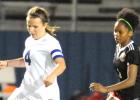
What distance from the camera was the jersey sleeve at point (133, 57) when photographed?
4555mm

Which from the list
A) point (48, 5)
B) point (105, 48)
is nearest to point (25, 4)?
point (48, 5)

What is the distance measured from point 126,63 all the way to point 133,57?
8 centimetres

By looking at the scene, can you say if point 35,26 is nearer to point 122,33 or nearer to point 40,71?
point 40,71

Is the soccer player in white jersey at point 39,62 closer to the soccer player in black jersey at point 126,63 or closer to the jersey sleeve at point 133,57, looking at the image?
the soccer player in black jersey at point 126,63

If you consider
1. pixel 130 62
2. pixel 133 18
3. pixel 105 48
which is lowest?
pixel 105 48

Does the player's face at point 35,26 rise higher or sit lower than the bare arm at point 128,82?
higher

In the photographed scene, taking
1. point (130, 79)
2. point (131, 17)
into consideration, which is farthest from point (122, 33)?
point (130, 79)

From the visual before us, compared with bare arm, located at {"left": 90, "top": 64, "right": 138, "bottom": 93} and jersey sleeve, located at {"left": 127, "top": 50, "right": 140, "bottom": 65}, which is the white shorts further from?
jersey sleeve, located at {"left": 127, "top": 50, "right": 140, "bottom": 65}

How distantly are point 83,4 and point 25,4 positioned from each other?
95cm

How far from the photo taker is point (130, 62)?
456 cm

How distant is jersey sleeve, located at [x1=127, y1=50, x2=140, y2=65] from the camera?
14.9ft

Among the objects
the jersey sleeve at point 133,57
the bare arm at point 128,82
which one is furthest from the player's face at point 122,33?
the bare arm at point 128,82

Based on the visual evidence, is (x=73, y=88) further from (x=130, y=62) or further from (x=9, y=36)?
(x=130, y=62)

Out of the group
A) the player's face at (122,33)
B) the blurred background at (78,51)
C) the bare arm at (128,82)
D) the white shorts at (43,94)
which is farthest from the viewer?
the blurred background at (78,51)
